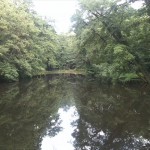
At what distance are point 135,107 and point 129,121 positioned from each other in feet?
13.1

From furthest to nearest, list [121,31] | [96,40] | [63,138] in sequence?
[96,40], [121,31], [63,138]

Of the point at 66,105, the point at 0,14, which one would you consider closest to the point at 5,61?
the point at 0,14

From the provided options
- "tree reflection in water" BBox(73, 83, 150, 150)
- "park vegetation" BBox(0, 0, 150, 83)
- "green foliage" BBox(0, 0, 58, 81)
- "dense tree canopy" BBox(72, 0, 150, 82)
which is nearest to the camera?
"tree reflection in water" BBox(73, 83, 150, 150)

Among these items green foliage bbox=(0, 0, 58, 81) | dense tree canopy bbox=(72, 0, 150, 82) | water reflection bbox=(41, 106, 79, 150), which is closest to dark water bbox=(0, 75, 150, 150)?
water reflection bbox=(41, 106, 79, 150)

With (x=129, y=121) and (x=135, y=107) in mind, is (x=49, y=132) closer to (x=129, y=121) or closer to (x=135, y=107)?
(x=129, y=121)

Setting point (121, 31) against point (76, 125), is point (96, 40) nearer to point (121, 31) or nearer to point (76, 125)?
point (121, 31)

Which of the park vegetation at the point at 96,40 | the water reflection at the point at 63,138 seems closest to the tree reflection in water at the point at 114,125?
the water reflection at the point at 63,138

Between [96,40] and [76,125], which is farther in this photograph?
[96,40]

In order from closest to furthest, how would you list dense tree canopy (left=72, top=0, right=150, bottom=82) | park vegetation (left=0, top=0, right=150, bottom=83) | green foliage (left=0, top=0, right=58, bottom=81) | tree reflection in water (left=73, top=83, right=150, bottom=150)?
tree reflection in water (left=73, top=83, right=150, bottom=150) → dense tree canopy (left=72, top=0, right=150, bottom=82) → park vegetation (left=0, top=0, right=150, bottom=83) → green foliage (left=0, top=0, right=58, bottom=81)

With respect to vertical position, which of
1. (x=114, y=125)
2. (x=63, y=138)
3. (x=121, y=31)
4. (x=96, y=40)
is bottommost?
(x=63, y=138)

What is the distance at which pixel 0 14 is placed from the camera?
35.9 metres

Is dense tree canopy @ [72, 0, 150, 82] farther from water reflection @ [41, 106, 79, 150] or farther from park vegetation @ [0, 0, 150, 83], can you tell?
water reflection @ [41, 106, 79, 150]

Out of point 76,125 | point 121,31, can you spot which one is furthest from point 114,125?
point 121,31

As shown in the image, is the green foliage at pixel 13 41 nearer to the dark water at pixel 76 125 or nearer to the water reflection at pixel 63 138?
the dark water at pixel 76 125
